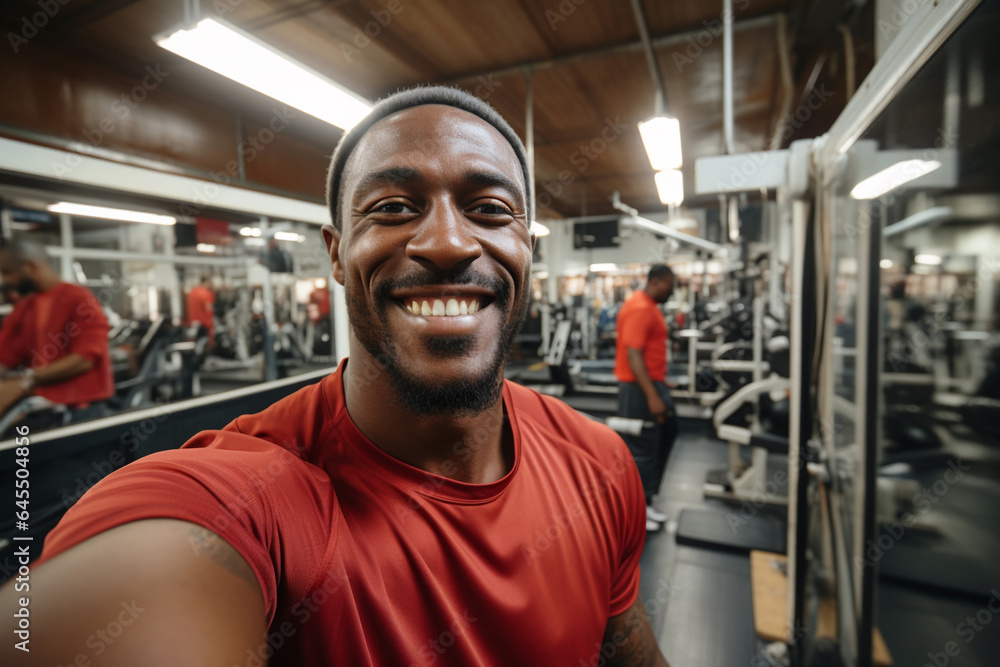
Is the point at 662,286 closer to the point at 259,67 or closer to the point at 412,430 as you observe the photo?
the point at 259,67

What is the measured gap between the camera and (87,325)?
1.87m

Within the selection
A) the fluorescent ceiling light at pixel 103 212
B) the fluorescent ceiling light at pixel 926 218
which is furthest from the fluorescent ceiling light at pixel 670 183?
the fluorescent ceiling light at pixel 103 212

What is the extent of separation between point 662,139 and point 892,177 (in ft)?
6.12

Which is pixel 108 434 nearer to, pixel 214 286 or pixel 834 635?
pixel 834 635

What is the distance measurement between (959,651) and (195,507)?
2901 mm

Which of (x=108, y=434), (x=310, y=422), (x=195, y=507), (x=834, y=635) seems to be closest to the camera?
(x=195, y=507)

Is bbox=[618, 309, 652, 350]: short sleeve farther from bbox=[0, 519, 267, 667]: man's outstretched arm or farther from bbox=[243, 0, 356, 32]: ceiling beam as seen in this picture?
bbox=[0, 519, 267, 667]: man's outstretched arm

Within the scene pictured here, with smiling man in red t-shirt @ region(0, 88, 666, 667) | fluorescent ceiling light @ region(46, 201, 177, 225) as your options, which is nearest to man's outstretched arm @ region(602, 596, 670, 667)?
smiling man in red t-shirt @ region(0, 88, 666, 667)

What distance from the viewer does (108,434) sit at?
2.92 m

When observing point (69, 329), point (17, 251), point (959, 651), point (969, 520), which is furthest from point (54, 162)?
point (969, 520)

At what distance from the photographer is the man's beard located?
2.65 feet

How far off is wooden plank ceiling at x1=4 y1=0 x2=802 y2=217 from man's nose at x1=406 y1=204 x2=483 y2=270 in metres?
2.70

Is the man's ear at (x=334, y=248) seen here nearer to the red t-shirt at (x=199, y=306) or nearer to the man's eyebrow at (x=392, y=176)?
the man's eyebrow at (x=392, y=176)

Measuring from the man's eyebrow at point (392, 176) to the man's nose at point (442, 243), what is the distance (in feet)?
0.23
